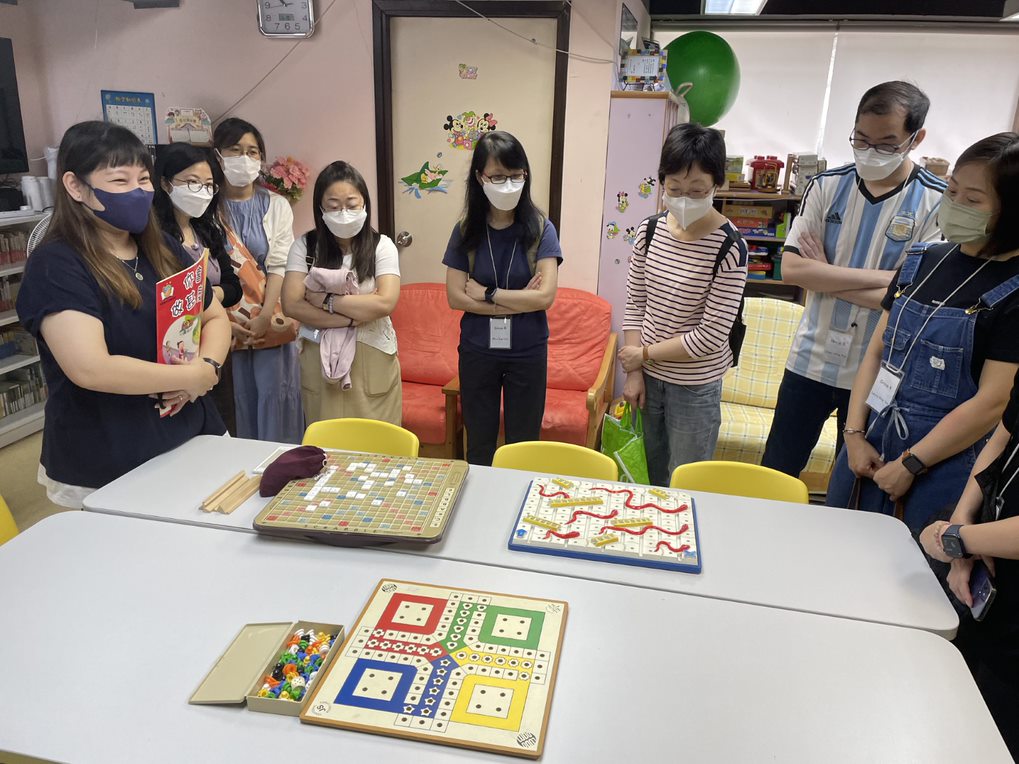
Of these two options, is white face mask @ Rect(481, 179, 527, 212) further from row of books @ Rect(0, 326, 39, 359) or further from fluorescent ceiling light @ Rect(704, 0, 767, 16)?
row of books @ Rect(0, 326, 39, 359)

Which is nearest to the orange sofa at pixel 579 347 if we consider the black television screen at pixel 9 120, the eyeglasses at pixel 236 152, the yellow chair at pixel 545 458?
the yellow chair at pixel 545 458

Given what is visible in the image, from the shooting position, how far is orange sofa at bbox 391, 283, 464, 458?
3492 millimetres

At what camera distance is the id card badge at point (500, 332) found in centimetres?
255

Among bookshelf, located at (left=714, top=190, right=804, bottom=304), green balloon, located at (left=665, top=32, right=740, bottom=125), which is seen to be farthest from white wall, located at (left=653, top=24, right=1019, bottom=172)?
green balloon, located at (left=665, top=32, right=740, bottom=125)

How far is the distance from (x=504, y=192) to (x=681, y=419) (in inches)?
39.8

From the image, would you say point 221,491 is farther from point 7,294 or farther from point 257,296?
point 7,294

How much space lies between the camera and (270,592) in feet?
4.49

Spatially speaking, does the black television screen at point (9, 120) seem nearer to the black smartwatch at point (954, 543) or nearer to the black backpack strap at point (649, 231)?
the black backpack strap at point (649, 231)

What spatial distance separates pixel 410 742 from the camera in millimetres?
1048

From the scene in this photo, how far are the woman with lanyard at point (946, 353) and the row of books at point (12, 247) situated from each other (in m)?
4.34

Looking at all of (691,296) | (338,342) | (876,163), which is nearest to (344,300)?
(338,342)

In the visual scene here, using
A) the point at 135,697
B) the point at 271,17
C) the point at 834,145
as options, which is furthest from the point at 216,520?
the point at 834,145

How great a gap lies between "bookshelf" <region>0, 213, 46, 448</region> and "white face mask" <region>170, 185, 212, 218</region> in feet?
6.79

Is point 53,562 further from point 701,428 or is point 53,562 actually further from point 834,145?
point 834,145
